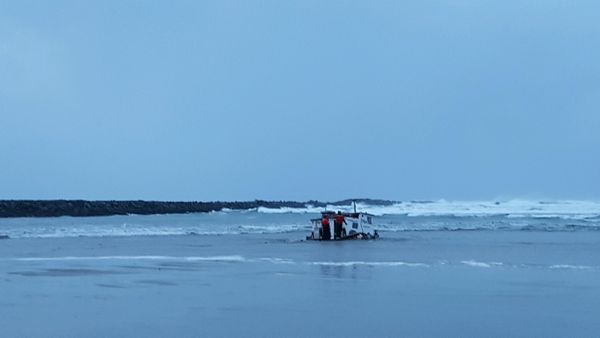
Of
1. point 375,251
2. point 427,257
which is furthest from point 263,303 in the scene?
point 375,251

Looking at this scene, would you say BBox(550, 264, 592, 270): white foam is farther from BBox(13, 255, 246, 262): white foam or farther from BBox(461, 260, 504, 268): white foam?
BBox(13, 255, 246, 262): white foam

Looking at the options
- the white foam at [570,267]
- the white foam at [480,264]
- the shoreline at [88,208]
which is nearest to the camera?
the white foam at [570,267]

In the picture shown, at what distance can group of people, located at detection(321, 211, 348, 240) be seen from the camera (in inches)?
1273

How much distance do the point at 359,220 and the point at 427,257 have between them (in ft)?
38.4

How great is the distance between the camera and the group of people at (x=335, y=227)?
32.3m

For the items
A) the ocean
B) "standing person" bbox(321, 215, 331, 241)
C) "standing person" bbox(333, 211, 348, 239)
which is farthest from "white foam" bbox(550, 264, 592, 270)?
"standing person" bbox(333, 211, 348, 239)

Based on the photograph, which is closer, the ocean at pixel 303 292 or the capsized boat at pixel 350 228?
the ocean at pixel 303 292

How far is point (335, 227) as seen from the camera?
32.8 metres

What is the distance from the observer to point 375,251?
24.8 metres

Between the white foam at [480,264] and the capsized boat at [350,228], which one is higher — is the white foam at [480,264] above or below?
below

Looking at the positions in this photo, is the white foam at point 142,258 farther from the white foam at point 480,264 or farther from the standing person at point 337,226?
the standing person at point 337,226

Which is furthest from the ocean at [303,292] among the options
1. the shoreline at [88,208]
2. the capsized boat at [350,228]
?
the shoreline at [88,208]

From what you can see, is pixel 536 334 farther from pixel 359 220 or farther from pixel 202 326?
pixel 359 220

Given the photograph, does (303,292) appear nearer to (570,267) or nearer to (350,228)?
(570,267)
